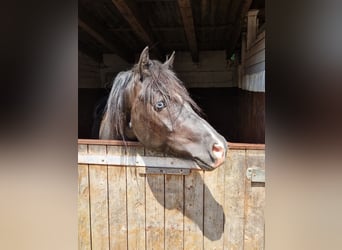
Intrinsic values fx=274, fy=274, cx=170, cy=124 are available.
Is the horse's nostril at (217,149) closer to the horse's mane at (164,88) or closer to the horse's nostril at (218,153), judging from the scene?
the horse's nostril at (218,153)

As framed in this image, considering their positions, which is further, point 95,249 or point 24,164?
point 95,249

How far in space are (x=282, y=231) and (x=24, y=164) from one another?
651 millimetres

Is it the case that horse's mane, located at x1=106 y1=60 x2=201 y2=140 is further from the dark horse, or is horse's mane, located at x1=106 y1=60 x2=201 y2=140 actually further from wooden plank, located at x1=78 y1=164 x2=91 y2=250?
wooden plank, located at x1=78 y1=164 x2=91 y2=250

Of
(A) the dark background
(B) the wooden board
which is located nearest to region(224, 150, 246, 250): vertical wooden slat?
(B) the wooden board

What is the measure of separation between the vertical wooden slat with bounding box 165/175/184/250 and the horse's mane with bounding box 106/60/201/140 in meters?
0.20

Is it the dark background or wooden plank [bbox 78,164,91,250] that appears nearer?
the dark background

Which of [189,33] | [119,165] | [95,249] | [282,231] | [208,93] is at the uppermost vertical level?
[189,33]

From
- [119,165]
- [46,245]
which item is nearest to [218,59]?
[119,165]

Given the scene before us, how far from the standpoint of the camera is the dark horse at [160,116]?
68 centimetres

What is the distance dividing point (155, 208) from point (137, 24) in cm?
52

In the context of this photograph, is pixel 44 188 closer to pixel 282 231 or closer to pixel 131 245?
pixel 131 245

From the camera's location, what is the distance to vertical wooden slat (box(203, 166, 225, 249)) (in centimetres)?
77

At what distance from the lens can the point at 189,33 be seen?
0.78 metres

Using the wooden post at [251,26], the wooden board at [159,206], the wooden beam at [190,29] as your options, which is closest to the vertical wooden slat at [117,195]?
the wooden board at [159,206]
